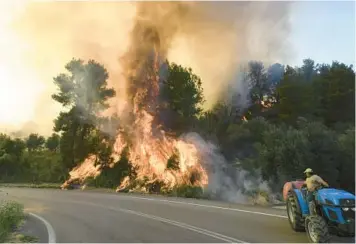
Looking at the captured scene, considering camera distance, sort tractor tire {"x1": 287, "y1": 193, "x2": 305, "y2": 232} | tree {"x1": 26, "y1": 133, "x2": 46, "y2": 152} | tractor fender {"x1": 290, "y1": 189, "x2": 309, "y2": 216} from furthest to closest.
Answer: tree {"x1": 26, "y1": 133, "x2": 46, "y2": 152}, tractor tire {"x1": 287, "y1": 193, "x2": 305, "y2": 232}, tractor fender {"x1": 290, "y1": 189, "x2": 309, "y2": 216}

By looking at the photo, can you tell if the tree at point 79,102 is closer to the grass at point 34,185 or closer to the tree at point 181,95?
the tree at point 181,95

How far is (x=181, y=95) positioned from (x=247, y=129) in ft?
25.6

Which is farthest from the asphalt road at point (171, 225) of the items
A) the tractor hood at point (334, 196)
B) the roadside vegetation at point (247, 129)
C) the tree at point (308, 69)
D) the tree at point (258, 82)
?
the tree at point (258, 82)

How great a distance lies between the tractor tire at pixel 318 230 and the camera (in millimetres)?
8578

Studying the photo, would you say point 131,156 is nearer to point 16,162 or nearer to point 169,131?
point 169,131

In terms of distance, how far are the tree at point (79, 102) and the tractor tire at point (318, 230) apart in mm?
33070

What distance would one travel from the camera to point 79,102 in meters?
43.3

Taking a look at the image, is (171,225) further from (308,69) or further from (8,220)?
(308,69)

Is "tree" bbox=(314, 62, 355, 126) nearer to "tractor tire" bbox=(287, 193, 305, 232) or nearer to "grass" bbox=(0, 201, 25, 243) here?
"tractor tire" bbox=(287, 193, 305, 232)

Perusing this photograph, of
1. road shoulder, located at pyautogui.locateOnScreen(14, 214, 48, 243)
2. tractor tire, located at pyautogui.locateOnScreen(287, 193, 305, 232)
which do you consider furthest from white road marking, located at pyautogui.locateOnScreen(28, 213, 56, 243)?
tractor tire, located at pyautogui.locateOnScreen(287, 193, 305, 232)

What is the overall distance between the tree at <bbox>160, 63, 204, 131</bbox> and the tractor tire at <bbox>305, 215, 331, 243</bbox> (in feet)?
90.7

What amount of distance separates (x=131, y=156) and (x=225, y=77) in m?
12.8

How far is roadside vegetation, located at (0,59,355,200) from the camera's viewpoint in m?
21.5

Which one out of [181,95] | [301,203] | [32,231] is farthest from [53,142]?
[301,203]
